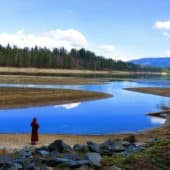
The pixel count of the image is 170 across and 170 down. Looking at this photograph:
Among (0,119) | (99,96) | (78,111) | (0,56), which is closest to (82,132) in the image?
(0,119)

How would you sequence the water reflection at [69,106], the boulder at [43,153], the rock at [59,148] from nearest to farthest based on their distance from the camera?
the boulder at [43,153] → the rock at [59,148] → the water reflection at [69,106]

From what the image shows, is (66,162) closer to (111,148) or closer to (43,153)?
(43,153)

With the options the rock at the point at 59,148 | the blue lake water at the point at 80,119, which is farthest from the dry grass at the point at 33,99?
the rock at the point at 59,148

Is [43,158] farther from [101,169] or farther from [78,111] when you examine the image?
[78,111]

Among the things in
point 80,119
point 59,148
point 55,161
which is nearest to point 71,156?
point 55,161

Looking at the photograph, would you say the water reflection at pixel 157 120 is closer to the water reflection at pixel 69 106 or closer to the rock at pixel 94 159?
the water reflection at pixel 69 106

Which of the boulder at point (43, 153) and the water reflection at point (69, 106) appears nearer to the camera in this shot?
the boulder at point (43, 153)

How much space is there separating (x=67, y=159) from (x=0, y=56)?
160 m

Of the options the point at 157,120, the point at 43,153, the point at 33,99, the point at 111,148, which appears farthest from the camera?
the point at 33,99

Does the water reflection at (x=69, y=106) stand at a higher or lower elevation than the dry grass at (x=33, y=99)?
lower

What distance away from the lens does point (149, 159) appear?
13070mm

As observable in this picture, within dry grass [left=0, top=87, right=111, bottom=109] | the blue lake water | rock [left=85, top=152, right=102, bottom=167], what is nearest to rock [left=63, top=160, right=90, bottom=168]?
rock [left=85, top=152, right=102, bottom=167]

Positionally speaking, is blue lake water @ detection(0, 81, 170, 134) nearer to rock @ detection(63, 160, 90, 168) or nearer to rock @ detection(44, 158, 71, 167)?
rock @ detection(44, 158, 71, 167)

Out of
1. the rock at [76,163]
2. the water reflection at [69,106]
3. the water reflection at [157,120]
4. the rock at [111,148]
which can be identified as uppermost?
the rock at [76,163]
